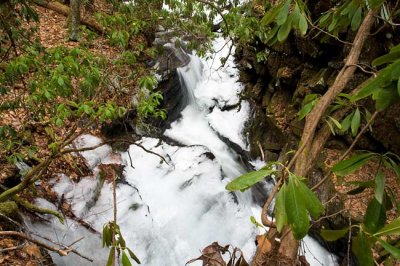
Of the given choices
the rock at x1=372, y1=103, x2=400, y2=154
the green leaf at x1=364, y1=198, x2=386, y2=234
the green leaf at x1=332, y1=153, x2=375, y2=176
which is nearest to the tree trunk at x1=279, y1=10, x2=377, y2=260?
the green leaf at x1=332, y1=153, x2=375, y2=176

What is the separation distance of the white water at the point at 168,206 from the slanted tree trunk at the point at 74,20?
125 inches

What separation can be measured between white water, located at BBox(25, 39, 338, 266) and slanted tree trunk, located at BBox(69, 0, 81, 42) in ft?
10.4

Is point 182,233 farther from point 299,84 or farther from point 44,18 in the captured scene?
point 44,18

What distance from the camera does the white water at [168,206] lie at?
4.70 metres

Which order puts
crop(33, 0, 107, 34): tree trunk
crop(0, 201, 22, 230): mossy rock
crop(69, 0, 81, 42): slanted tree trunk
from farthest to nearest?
1. crop(33, 0, 107, 34): tree trunk
2. crop(69, 0, 81, 42): slanted tree trunk
3. crop(0, 201, 22, 230): mossy rock

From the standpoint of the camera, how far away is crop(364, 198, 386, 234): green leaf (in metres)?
1.08

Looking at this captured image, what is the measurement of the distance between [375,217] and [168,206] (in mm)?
4749

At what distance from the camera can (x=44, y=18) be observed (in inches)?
354

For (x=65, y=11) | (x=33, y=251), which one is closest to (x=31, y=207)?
(x=33, y=251)

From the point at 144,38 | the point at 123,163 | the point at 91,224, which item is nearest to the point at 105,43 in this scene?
the point at 144,38

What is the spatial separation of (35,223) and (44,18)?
696 cm

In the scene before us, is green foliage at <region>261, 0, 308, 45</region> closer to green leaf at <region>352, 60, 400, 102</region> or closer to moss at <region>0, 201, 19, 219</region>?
green leaf at <region>352, 60, 400, 102</region>

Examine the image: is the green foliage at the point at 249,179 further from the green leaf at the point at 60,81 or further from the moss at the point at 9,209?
the moss at the point at 9,209

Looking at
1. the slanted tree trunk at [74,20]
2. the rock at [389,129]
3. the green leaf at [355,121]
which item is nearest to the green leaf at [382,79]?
the green leaf at [355,121]
